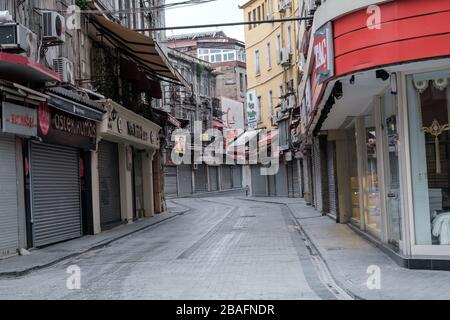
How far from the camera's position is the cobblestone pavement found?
27.6ft

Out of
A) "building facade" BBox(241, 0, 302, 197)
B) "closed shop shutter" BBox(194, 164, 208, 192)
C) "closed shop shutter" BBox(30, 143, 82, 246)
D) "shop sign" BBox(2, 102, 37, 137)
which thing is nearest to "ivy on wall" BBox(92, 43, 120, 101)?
"closed shop shutter" BBox(30, 143, 82, 246)

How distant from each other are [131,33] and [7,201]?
742cm

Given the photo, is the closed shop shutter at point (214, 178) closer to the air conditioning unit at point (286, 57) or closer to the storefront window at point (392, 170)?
the air conditioning unit at point (286, 57)

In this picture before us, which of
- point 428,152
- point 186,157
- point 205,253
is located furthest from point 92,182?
point 186,157

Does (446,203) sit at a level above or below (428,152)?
below

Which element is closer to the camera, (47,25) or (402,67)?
(402,67)

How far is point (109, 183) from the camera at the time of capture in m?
21.3

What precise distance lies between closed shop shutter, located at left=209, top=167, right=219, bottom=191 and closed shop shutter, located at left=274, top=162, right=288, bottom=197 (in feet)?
43.4

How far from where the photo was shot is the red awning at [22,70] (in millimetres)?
11513

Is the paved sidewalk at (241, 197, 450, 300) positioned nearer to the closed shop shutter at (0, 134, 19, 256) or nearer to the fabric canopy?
the closed shop shutter at (0, 134, 19, 256)

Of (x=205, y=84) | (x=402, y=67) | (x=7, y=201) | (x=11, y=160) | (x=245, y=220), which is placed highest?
(x=205, y=84)

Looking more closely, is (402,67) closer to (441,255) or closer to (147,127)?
(441,255)

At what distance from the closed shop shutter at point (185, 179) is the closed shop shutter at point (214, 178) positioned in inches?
174

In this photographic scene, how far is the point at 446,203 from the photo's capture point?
31.3 feet
